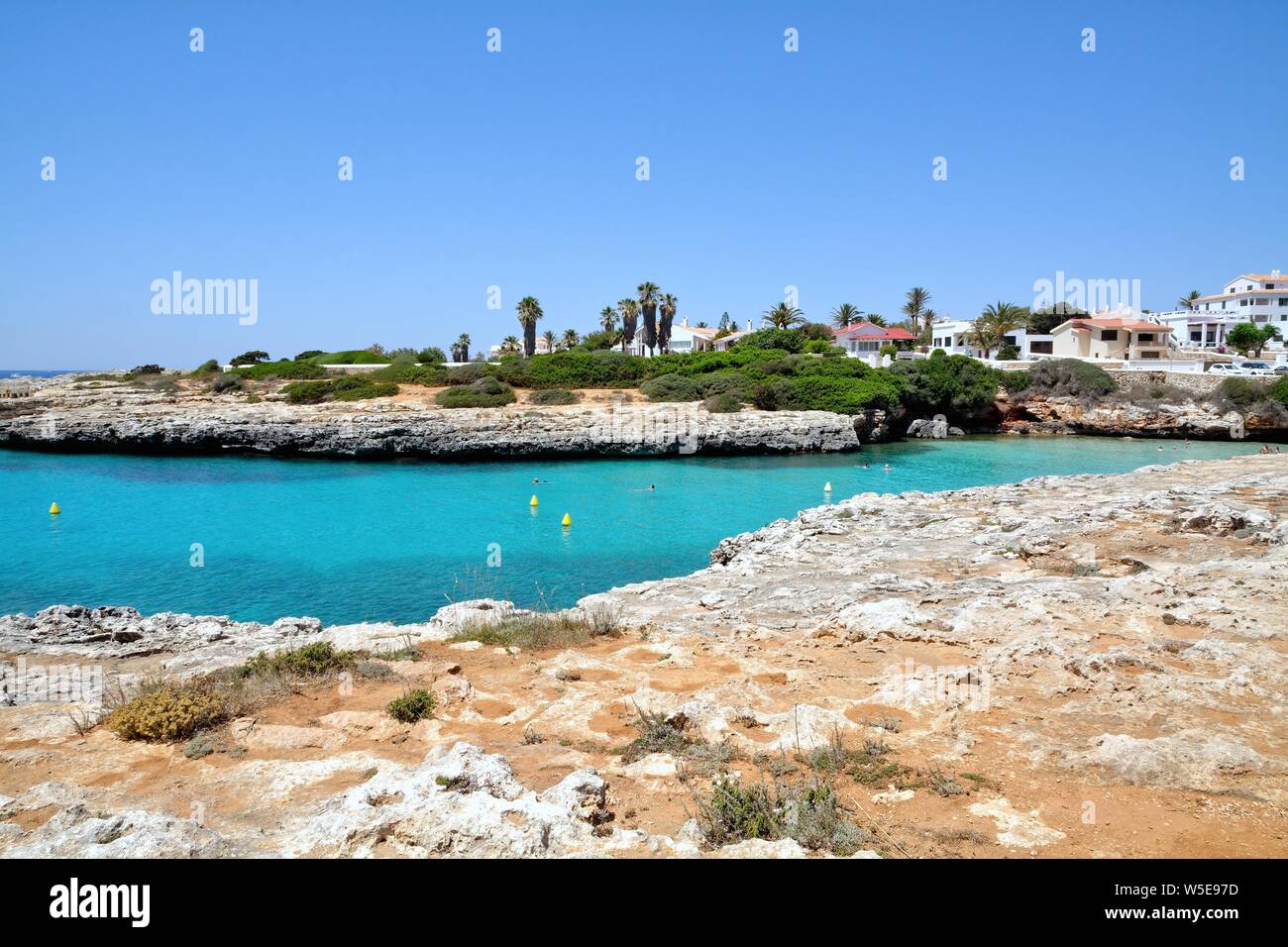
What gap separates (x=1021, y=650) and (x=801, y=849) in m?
5.58

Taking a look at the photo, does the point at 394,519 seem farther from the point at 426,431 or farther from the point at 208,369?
the point at 208,369

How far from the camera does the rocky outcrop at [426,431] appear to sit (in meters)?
45.3

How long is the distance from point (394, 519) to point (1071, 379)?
52.6 m

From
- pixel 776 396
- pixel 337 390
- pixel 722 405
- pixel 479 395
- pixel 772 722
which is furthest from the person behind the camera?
pixel 337 390

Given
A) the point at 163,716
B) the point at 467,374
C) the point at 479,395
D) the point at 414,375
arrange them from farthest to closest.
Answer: the point at 414,375 → the point at 467,374 → the point at 479,395 → the point at 163,716

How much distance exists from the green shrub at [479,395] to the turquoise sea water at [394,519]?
774cm

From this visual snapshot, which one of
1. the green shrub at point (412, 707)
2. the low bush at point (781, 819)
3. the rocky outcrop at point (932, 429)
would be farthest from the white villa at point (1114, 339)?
the low bush at point (781, 819)

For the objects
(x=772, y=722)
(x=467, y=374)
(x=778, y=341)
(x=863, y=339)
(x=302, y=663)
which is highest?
(x=863, y=339)

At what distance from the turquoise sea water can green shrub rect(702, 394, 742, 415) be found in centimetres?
635

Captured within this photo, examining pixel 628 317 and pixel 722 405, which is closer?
pixel 722 405

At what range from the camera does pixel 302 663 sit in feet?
29.0

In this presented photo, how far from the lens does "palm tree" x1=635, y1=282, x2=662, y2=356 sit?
71.7m

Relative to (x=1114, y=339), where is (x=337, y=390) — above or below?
below

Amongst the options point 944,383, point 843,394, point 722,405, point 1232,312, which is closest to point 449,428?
point 722,405
